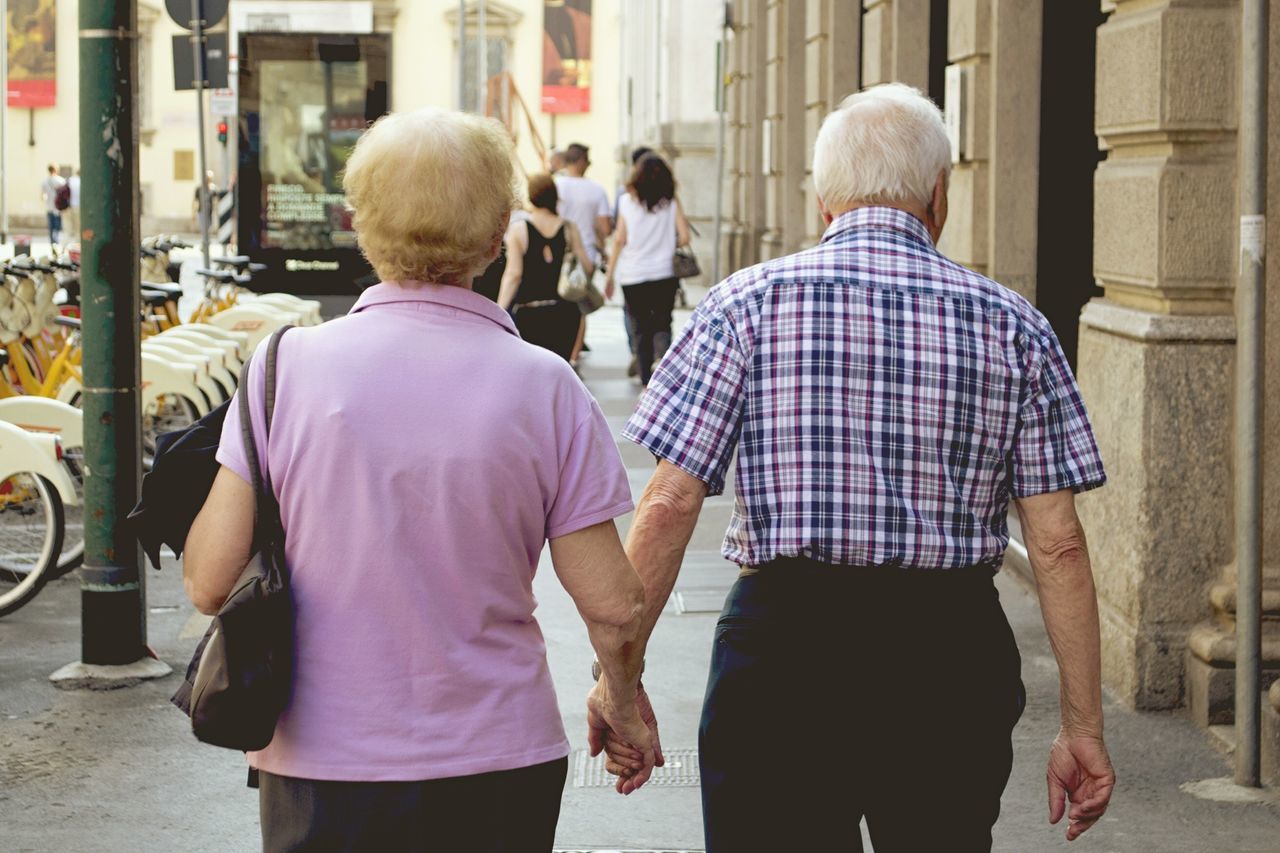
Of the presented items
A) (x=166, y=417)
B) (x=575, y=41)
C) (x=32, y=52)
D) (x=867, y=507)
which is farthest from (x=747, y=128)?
(x=32, y=52)

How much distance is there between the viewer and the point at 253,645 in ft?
8.85

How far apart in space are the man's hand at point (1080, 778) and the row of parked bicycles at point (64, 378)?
14.9 feet

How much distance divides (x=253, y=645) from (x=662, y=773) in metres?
3.10

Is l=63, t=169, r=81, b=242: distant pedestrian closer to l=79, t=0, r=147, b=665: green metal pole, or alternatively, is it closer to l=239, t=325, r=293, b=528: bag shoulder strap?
l=79, t=0, r=147, b=665: green metal pole

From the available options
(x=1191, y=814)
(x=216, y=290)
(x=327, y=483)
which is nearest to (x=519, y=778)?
(x=327, y=483)

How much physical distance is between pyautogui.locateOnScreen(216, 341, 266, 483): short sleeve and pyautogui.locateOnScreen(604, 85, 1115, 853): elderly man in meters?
0.55

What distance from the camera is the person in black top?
12.8 meters

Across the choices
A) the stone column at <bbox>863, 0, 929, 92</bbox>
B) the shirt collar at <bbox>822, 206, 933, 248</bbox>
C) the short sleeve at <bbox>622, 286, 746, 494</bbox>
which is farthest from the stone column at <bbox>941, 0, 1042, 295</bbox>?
the short sleeve at <bbox>622, 286, 746, 494</bbox>

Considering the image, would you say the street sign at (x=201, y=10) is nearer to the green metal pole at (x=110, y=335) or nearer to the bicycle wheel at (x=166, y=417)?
the bicycle wheel at (x=166, y=417)

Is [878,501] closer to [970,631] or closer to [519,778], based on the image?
[970,631]

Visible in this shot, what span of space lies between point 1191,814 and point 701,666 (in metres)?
2.06

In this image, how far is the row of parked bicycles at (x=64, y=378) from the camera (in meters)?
7.66

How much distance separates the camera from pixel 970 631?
9.96 feet

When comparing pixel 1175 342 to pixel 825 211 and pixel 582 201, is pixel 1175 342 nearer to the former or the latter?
pixel 825 211
